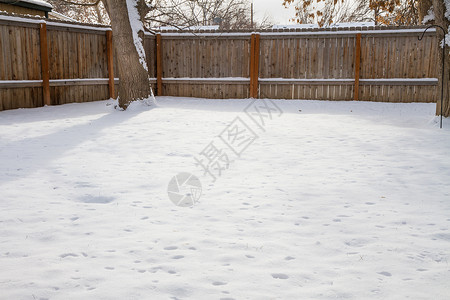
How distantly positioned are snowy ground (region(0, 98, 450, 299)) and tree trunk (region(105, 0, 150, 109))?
9.87ft

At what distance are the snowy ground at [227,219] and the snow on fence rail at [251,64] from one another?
398cm

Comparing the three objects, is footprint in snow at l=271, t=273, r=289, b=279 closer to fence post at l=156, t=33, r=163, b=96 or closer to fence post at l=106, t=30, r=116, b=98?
fence post at l=106, t=30, r=116, b=98

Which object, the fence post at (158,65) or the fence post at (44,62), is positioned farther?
the fence post at (158,65)

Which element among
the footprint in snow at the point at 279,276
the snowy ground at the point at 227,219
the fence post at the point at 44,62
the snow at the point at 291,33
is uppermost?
the snow at the point at 291,33

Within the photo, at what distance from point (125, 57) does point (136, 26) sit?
3.64 feet

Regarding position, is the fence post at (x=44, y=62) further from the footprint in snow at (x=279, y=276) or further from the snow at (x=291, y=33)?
the footprint in snow at (x=279, y=276)

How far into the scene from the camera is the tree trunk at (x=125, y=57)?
9586mm

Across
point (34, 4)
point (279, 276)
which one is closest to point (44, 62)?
point (34, 4)

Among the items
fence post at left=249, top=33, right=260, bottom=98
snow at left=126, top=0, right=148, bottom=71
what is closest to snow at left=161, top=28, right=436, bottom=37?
fence post at left=249, top=33, right=260, bottom=98

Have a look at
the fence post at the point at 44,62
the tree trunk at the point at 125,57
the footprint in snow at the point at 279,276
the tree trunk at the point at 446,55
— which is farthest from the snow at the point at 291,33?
the footprint in snow at the point at 279,276

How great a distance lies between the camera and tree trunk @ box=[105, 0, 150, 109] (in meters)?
9.59

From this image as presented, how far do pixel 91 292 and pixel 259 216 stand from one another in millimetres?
1609

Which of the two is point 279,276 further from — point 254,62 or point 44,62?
point 254,62

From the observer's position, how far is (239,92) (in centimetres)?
1287
